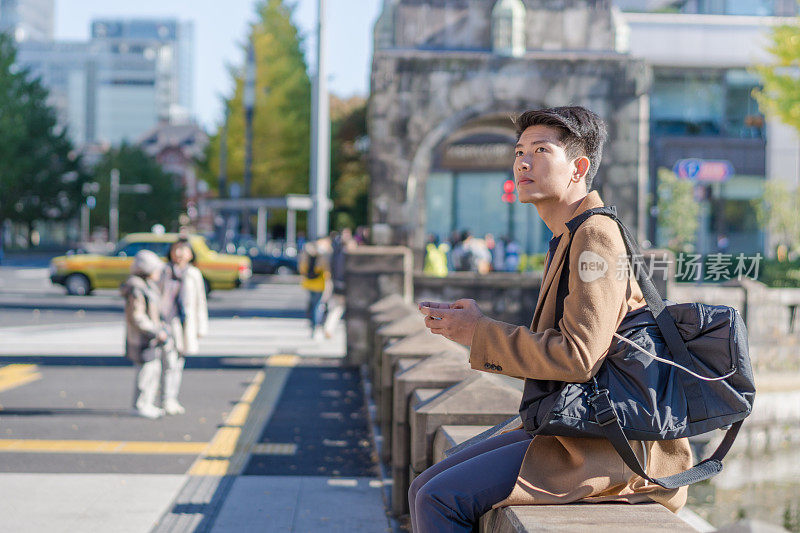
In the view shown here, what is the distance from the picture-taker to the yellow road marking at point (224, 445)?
22.4 ft

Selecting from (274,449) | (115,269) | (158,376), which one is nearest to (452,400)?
(274,449)

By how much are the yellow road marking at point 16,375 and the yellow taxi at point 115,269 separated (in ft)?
43.1

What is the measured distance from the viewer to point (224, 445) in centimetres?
771

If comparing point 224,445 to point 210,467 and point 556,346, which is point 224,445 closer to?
point 210,467

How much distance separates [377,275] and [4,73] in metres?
48.4

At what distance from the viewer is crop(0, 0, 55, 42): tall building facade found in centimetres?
17575

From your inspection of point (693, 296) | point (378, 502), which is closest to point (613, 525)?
point (378, 502)

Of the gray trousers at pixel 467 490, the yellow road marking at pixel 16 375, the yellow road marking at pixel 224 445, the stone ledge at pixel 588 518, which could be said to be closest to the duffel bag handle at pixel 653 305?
the stone ledge at pixel 588 518

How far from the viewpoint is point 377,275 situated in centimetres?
1298

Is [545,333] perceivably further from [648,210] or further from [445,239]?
[648,210]

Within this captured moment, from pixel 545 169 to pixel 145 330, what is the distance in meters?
6.55

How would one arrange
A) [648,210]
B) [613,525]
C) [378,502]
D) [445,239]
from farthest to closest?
[648,210], [445,239], [378,502], [613,525]

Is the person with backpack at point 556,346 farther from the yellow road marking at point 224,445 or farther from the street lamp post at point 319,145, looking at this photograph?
the street lamp post at point 319,145

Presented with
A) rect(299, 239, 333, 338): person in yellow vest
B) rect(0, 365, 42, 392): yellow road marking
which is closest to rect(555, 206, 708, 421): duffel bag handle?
rect(0, 365, 42, 392): yellow road marking
